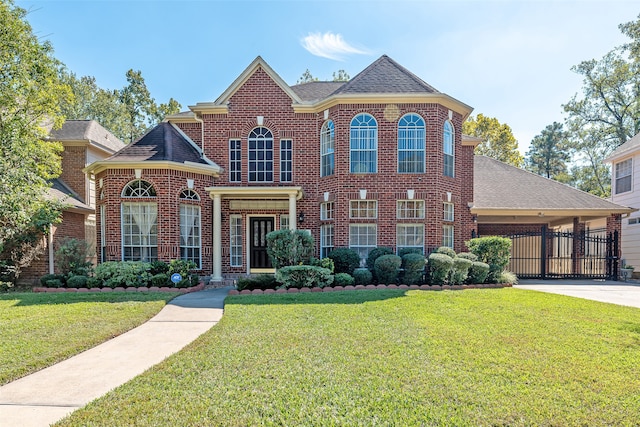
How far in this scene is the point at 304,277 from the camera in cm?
1041

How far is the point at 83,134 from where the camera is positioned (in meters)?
16.1

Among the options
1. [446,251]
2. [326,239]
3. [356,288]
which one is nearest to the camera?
[356,288]

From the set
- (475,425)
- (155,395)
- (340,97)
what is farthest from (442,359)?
(340,97)

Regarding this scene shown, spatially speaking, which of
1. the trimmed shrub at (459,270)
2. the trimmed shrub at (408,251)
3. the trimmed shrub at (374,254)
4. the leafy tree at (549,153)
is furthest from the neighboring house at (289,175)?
the leafy tree at (549,153)

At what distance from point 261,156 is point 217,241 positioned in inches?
→ 142

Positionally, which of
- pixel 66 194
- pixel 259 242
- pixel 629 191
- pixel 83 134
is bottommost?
pixel 259 242

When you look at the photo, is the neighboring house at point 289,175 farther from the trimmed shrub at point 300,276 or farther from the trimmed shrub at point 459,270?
the trimmed shrub at point 300,276

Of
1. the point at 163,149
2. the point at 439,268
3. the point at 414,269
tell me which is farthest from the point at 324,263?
the point at 163,149

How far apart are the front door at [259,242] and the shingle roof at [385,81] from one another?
17.8 ft

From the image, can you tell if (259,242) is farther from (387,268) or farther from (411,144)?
(411,144)

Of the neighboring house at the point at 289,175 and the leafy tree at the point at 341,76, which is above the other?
the leafy tree at the point at 341,76

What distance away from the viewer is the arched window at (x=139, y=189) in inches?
476

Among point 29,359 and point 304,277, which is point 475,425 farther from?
point 304,277

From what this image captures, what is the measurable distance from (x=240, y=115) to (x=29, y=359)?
34.8 feet
